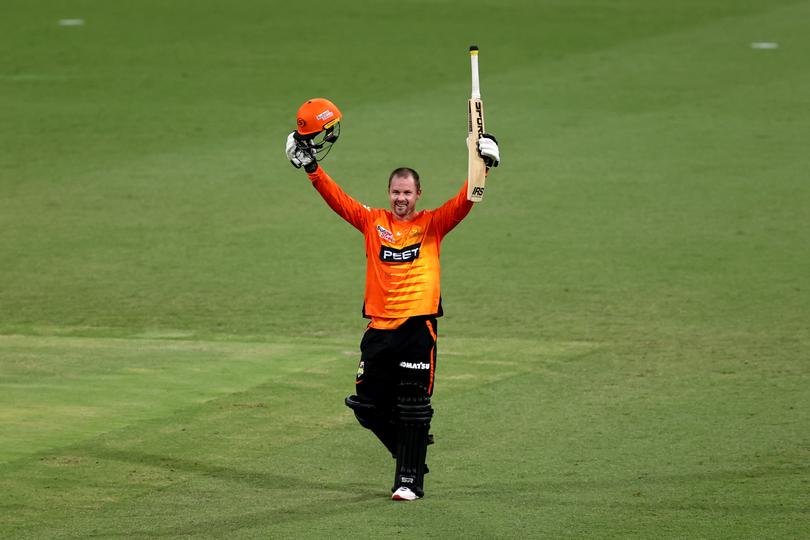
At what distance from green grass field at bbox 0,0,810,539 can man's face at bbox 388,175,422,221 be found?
5.73 ft

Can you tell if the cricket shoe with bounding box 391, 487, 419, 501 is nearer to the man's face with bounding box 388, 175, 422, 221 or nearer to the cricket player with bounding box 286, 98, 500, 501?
the cricket player with bounding box 286, 98, 500, 501

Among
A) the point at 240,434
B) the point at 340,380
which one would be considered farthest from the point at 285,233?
the point at 240,434

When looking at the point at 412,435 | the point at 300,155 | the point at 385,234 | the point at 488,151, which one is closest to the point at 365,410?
the point at 412,435

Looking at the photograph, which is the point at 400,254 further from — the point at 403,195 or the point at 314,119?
the point at 314,119

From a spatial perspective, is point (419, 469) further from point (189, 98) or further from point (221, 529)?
point (189, 98)

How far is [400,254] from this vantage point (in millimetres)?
9609

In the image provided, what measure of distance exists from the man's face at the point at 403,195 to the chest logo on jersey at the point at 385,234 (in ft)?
0.41

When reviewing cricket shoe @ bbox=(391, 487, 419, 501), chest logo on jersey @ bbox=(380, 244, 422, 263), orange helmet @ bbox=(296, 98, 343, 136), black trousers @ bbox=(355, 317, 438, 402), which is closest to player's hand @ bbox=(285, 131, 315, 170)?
orange helmet @ bbox=(296, 98, 343, 136)

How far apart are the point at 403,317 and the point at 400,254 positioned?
1.36 feet

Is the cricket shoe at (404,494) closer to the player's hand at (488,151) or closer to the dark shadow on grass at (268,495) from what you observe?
the dark shadow on grass at (268,495)

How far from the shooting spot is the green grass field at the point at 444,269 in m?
9.56

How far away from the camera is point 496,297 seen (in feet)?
54.7

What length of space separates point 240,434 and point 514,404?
229cm

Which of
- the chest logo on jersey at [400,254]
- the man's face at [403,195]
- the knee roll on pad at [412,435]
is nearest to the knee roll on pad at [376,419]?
the knee roll on pad at [412,435]
